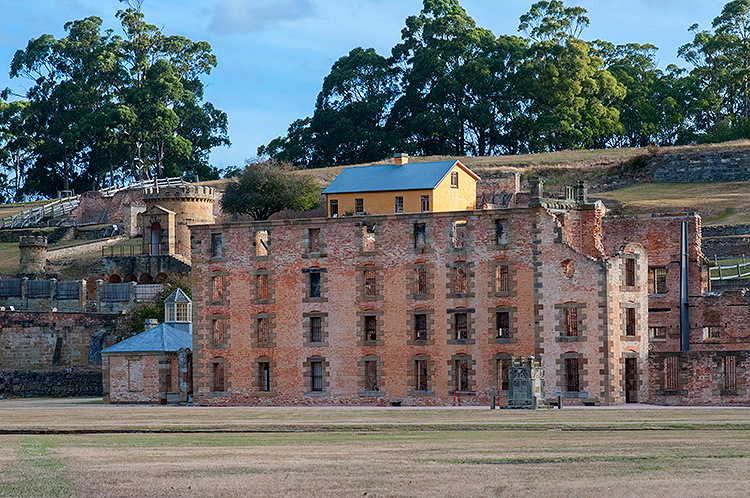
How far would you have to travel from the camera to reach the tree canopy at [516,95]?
13012 cm

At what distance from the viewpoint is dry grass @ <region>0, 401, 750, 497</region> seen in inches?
899

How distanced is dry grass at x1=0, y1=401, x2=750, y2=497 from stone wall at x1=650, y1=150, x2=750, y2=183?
76.3 meters

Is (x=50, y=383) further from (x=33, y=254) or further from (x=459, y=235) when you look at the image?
(x=459, y=235)

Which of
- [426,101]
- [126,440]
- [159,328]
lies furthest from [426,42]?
[126,440]

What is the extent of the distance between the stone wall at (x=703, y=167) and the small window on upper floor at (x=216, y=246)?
61825mm

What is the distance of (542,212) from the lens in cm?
5850

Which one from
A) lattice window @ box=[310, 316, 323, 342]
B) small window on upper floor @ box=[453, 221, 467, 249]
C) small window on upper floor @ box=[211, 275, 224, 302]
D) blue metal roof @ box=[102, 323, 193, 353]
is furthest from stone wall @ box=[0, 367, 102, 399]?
small window on upper floor @ box=[453, 221, 467, 249]

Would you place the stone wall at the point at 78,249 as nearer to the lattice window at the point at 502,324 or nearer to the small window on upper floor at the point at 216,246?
the small window on upper floor at the point at 216,246

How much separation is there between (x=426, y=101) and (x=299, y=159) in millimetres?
15650

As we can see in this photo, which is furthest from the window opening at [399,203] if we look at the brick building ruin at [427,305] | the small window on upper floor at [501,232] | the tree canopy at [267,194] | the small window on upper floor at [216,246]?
the small window on upper floor at [501,232]

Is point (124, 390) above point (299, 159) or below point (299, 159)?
below

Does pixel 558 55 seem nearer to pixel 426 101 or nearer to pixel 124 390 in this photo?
pixel 426 101

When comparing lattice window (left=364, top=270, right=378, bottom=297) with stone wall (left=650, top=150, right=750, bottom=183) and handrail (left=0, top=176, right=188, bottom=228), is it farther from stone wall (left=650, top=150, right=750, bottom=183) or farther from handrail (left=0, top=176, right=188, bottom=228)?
handrail (left=0, top=176, right=188, bottom=228)

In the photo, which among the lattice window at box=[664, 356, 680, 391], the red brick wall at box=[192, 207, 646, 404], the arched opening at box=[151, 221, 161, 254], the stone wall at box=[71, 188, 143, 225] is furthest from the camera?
the stone wall at box=[71, 188, 143, 225]
